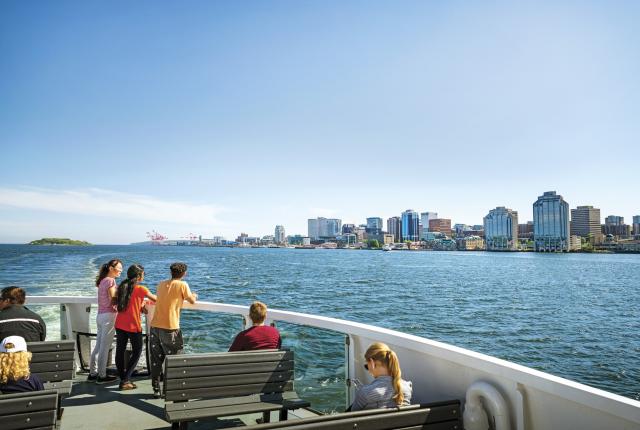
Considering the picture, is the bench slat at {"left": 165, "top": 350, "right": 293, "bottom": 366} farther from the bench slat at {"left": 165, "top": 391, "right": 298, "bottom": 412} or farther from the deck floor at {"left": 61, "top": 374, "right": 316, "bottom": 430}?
the deck floor at {"left": 61, "top": 374, "right": 316, "bottom": 430}

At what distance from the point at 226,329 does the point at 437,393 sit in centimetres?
1207

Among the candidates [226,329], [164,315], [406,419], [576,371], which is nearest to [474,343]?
[576,371]

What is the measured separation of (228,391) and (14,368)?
158cm

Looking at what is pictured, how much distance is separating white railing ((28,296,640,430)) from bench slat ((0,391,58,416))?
2584mm

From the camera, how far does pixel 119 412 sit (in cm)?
470

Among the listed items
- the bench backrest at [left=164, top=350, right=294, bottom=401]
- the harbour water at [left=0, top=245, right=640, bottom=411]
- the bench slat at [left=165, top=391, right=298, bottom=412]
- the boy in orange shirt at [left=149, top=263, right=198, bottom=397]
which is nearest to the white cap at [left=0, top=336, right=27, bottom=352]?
the bench backrest at [left=164, top=350, right=294, bottom=401]

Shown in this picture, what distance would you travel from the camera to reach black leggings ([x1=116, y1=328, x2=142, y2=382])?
18.1ft

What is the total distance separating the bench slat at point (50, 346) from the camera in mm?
4113

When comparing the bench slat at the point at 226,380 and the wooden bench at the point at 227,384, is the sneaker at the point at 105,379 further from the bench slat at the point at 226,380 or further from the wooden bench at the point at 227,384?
the bench slat at the point at 226,380

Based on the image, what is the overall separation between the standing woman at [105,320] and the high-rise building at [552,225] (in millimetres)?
207530

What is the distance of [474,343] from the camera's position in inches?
742

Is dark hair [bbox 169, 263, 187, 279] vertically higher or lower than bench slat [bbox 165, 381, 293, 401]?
higher

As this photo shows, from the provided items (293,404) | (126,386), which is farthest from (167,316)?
(293,404)

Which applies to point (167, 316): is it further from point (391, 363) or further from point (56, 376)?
point (391, 363)
